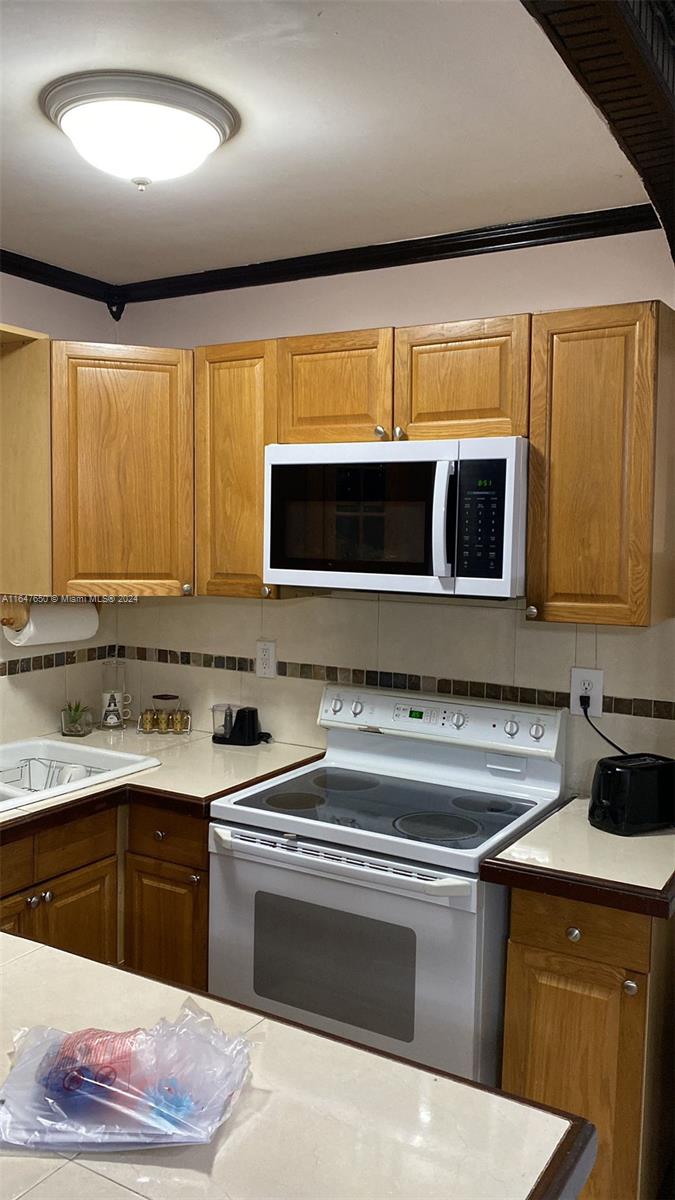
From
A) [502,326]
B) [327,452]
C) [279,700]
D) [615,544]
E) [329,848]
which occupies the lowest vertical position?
[329,848]

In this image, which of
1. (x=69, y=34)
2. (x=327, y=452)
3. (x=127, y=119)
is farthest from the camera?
(x=327, y=452)

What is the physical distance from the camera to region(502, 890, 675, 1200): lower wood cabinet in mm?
1980

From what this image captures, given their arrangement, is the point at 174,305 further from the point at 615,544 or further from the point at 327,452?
the point at 615,544

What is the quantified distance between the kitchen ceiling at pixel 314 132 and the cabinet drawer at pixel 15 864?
165cm

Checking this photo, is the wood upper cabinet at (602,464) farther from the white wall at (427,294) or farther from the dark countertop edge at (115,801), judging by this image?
the dark countertop edge at (115,801)

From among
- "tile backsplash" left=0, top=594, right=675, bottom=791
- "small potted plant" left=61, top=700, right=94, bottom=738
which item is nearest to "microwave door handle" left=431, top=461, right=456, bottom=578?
"tile backsplash" left=0, top=594, right=675, bottom=791

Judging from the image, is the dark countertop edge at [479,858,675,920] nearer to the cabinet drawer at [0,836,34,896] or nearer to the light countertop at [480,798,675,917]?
the light countertop at [480,798,675,917]

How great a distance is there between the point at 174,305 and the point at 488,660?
1659mm

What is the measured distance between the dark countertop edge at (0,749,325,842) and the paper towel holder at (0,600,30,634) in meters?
0.67

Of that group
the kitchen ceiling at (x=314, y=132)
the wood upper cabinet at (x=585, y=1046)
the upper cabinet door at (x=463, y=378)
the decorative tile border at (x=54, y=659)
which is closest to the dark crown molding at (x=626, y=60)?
the kitchen ceiling at (x=314, y=132)

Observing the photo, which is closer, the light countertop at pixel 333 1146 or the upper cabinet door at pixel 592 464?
the light countertop at pixel 333 1146

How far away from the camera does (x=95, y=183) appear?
2365 mm

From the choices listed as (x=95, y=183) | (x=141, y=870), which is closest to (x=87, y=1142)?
(x=141, y=870)

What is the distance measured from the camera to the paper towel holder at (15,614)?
9.84ft
